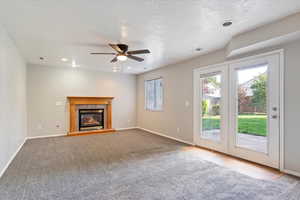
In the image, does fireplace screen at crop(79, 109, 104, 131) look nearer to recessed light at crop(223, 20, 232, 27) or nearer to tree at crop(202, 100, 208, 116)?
tree at crop(202, 100, 208, 116)

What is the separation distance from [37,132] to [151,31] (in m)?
5.12

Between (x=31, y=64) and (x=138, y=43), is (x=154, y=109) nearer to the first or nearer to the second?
(x=138, y=43)

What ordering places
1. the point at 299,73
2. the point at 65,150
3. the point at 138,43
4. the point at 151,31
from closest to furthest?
1. the point at 299,73
2. the point at 151,31
3. the point at 138,43
4. the point at 65,150

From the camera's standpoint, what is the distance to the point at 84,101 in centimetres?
620

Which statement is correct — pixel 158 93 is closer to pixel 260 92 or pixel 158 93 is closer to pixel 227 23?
pixel 260 92

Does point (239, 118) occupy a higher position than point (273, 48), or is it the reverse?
point (273, 48)

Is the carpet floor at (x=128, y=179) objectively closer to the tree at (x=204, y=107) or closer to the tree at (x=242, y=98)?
the tree at (x=204, y=107)

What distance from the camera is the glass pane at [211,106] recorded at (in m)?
3.98

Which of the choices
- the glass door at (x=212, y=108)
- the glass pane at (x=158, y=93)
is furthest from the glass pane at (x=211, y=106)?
the glass pane at (x=158, y=93)

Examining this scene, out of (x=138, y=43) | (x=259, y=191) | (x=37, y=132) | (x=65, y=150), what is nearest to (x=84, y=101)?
(x=37, y=132)

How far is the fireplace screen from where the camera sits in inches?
246

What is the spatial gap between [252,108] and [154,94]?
371 cm

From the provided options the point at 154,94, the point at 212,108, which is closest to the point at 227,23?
the point at 212,108

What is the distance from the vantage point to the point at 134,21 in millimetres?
2525
